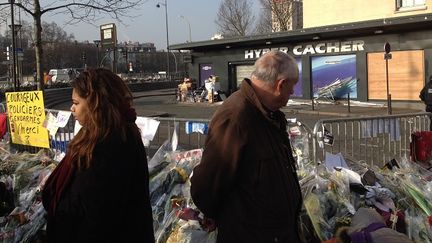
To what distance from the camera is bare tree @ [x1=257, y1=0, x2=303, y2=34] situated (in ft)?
144

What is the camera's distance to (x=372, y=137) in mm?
7051

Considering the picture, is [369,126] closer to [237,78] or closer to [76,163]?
[76,163]

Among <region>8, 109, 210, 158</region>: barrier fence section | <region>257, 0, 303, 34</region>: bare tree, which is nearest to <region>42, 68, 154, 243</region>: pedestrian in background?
<region>8, 109, 210, 158</region>: barrier fence section

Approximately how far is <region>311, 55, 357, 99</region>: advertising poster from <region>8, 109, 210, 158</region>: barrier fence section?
19757 millimetres

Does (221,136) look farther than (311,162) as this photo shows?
No

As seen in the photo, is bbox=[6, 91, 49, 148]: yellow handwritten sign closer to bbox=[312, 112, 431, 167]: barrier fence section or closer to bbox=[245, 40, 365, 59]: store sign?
bbox=[312, 112, 431, 167]: barrier fence section

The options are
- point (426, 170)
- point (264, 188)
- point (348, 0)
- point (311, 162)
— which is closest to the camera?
point (264, 188)

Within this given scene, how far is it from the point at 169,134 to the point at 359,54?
20176 mm

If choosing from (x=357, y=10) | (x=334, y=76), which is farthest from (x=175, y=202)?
(x=357, y=10)

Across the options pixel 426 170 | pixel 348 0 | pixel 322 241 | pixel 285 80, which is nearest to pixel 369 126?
pixel 426 170

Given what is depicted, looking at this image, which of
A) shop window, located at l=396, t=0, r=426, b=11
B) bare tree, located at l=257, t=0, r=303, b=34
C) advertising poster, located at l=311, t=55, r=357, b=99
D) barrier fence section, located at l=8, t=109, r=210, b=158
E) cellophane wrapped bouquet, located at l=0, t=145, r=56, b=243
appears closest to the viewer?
cellophane wrapped bouquet, located at l=0, t=145, r=56, b=243

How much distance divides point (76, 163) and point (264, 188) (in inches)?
36.7

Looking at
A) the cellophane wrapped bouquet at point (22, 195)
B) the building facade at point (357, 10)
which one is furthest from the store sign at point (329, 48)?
the cellophane wrapped bouquet at point (22, 195)

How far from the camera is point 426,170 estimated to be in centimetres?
654
